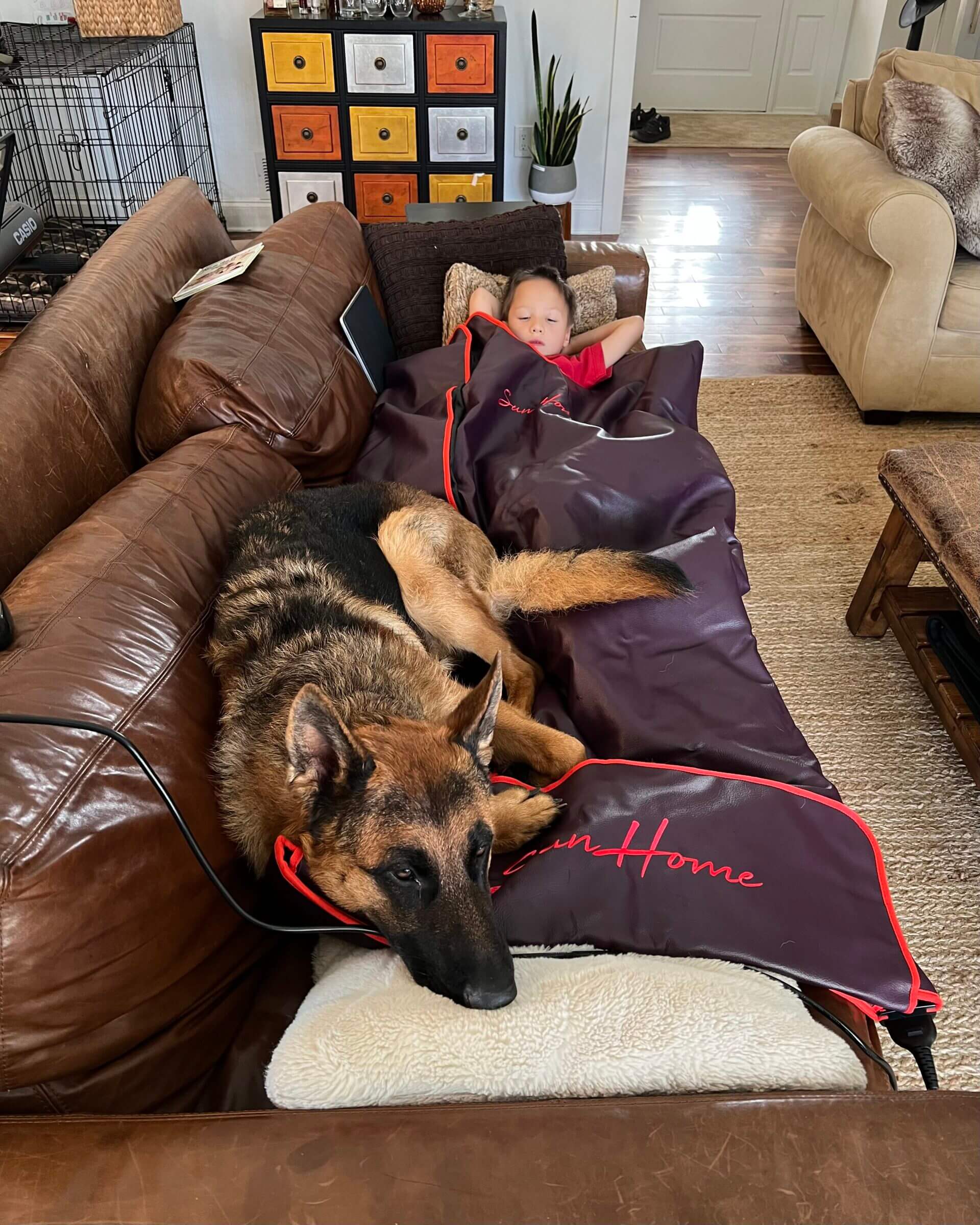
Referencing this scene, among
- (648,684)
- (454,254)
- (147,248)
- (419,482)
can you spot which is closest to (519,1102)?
(648,684)

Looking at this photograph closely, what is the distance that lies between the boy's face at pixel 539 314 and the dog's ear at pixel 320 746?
1595 mm

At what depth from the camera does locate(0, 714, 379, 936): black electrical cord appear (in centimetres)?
97

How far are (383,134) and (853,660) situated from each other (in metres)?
3.35

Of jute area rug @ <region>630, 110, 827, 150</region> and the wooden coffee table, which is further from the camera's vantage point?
jute area rug @ <region>630, 110, 827, 150</region>


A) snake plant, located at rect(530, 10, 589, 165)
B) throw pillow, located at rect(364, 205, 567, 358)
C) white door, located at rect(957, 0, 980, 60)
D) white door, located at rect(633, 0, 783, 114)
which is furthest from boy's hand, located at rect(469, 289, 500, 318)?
white door, located at rect(633, 0, 783, 114)

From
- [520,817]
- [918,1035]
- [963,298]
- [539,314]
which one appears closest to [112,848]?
[520,817]

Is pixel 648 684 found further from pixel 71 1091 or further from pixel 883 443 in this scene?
pixel 883 443

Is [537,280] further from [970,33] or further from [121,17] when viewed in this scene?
[970,33]

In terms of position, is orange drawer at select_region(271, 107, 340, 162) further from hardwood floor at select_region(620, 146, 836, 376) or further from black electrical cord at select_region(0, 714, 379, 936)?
black electrical cord at select_region(0, 714, 379, 936)

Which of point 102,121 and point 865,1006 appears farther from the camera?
point 102,121

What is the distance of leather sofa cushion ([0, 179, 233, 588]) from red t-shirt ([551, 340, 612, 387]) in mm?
1011

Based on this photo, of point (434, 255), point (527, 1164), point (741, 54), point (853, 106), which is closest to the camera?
point (527, 1164)

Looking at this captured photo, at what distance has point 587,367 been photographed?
2.46m

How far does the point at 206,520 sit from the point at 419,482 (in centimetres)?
61
